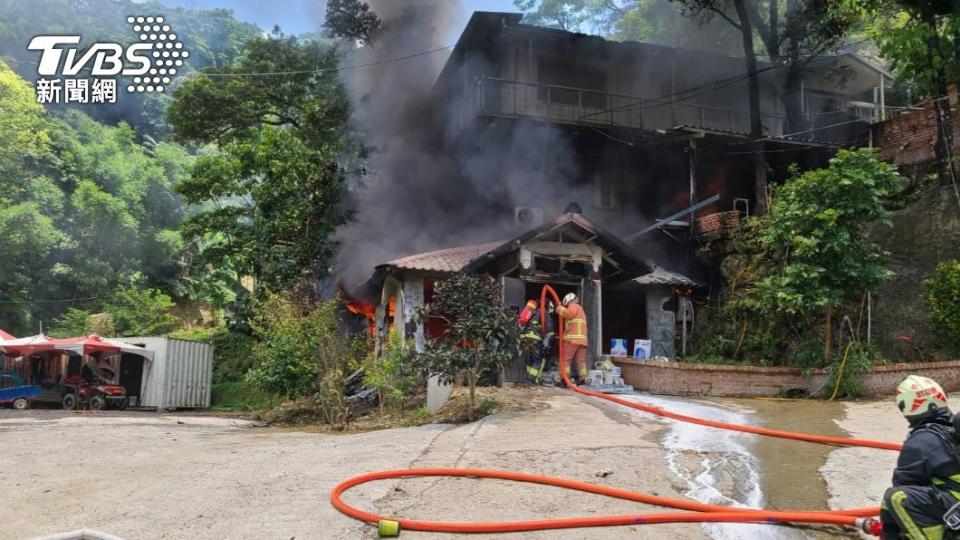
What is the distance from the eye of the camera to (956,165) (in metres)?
14.6

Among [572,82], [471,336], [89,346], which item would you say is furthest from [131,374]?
[572,82]

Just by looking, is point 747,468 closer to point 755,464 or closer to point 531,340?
point 755,464

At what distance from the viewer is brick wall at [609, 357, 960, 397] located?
35.4ft

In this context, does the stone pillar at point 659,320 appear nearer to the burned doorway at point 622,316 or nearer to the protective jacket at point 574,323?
the burned doorway at point 622,316

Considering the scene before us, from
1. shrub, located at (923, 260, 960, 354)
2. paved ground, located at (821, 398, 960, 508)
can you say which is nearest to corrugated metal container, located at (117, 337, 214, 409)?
paved ground, located at (821, 398, 960, 508)

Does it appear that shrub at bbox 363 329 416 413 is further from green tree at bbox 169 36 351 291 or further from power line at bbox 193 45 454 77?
power line at bbox 193 45 454 77

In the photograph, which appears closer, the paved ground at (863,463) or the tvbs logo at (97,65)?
the paved ground at (863,463)

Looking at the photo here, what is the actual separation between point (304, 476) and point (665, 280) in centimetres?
1154

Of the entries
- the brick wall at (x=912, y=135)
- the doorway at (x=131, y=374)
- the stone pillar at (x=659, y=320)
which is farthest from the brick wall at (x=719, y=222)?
the doorway at (x=131, y=374)

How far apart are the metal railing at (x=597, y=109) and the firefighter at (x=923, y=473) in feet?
50.4

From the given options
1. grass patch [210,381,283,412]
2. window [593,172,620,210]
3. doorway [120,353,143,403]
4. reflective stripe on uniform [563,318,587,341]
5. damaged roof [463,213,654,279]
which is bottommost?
grass patch [210,381,283,412]

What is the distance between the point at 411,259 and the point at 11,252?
72.2 feet

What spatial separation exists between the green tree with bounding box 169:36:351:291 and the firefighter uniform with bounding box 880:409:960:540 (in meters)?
17.1

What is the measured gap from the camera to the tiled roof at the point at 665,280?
1598 cm
